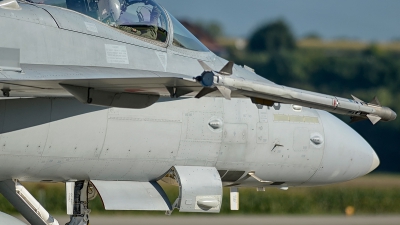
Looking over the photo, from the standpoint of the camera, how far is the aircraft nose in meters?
14.2

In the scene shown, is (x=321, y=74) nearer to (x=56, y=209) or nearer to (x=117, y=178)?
(x=56, y=209)

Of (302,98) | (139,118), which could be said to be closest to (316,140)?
(139,118)

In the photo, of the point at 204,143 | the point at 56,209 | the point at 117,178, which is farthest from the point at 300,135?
the point at 56,209

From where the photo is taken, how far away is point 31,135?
11258 mm

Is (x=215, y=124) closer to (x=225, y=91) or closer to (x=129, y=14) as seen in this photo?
(x=129, y=14)

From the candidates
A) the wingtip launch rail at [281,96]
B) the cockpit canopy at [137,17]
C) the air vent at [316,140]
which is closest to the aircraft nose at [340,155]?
the air vent at [316,140]

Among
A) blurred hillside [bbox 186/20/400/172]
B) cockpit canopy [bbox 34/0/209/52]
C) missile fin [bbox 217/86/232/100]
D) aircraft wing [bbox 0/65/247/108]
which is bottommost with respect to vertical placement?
missile fin [bbox 217/86/232/100]

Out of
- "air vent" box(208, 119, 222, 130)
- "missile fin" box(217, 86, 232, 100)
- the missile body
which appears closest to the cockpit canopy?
"air vent" box(208, 119, 222, 130)

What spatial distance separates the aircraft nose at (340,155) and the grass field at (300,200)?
1453cm

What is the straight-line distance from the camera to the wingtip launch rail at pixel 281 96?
9.52 meters

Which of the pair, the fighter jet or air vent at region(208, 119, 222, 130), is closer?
the fighter jet

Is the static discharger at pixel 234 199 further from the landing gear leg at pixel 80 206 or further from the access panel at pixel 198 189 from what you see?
the landing gear leg at pixel 80 206

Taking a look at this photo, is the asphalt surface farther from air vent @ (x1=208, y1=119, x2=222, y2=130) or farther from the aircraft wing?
the aircraft wing

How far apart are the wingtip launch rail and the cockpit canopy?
7.02 ft
